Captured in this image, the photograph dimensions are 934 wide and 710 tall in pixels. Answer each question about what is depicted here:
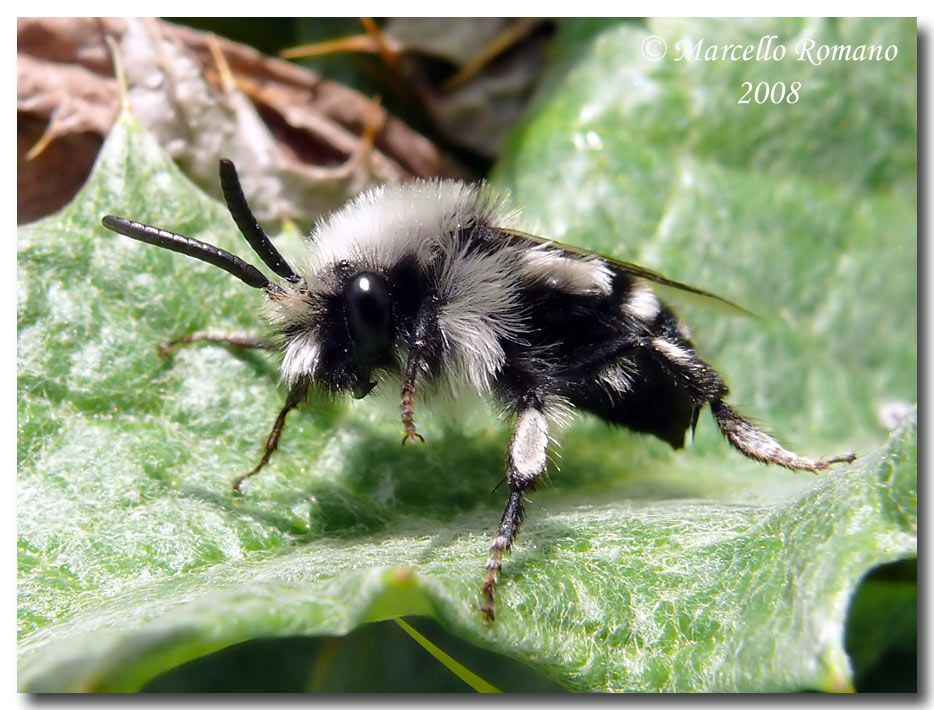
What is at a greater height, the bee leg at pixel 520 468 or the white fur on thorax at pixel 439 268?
the white fur on thorax at pixel 439 268

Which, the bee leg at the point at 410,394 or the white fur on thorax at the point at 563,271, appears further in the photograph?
the white fur on thorax at the point at 563,271

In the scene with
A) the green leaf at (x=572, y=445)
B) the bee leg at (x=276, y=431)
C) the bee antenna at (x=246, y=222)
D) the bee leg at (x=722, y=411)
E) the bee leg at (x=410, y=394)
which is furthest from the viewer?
the bee leg at (x=722, y=411)

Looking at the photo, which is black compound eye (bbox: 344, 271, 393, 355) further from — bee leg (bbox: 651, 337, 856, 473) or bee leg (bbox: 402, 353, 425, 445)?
bee leg (bbox: 651, 337, 856, 473)

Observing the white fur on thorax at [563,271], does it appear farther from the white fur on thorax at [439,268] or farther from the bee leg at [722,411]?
the bee leg at [722,411]

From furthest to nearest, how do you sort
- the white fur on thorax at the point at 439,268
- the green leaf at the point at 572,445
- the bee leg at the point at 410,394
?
the white fur on thorax at the point at 439,268 → the bee leg at the point at 410,394 → the green leaf at the point at 572,445

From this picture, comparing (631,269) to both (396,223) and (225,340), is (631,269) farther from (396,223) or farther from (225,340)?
(225,340)

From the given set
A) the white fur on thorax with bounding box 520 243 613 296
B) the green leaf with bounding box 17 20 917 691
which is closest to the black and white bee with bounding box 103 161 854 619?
the white fur on thorax with bounding box 520 243 613 296

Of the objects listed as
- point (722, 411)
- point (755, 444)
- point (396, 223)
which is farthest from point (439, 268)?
point (755, 444)

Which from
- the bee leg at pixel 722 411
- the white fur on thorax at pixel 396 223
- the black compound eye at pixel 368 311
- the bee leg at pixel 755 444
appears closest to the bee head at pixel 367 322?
the black compound eye at pixel 368 311
